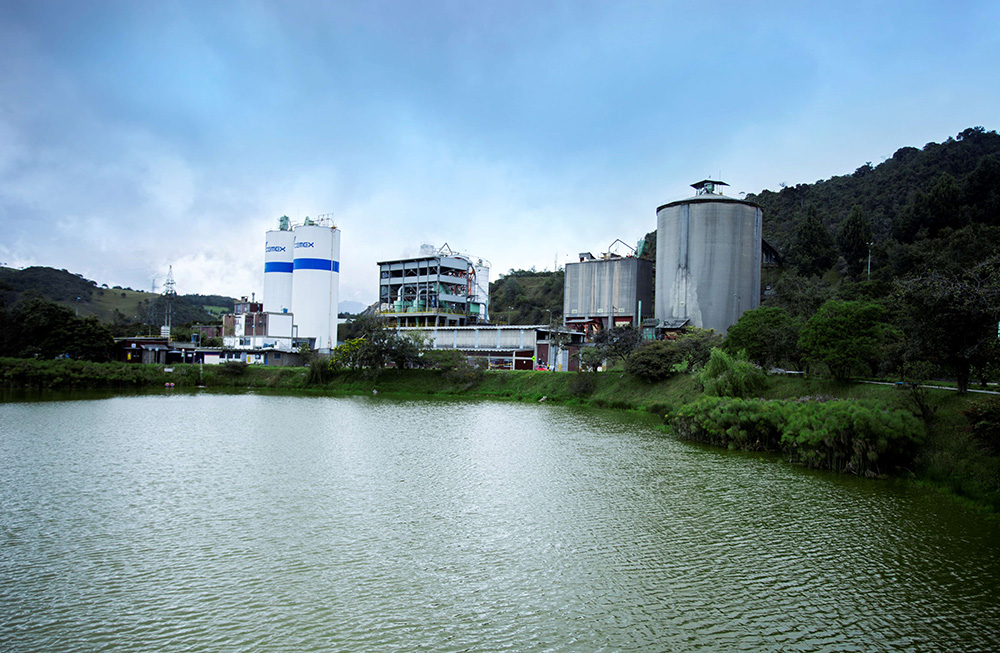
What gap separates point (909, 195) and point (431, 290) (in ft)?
235

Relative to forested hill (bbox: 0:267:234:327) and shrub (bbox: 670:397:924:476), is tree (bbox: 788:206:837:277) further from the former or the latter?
forested hill (bbox: 0:267:234:327)

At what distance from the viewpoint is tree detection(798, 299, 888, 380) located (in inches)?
1357

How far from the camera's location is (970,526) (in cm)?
1780

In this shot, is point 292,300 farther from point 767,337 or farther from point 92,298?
point 92,298


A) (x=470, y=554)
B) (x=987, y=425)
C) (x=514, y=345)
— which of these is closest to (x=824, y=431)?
(x=987, y=425)

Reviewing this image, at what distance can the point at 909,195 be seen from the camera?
82875mm

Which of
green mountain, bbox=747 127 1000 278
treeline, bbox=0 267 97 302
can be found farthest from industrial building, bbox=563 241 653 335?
treeline, bbox=0 267 97 302

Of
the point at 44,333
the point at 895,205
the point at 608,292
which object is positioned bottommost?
the point at 44,333

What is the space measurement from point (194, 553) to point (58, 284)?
161 metres

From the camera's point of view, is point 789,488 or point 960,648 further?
point 789,488

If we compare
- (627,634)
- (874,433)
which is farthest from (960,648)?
(874,433)

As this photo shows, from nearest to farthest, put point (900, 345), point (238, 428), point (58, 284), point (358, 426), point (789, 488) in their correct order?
point (789, 488) → point (900, 345) → point (238, 428) → point (358, 426) → point (58, 284)

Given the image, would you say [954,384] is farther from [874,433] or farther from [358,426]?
[358,426]

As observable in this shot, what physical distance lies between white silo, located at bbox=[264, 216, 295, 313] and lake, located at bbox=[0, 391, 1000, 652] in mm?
70530
